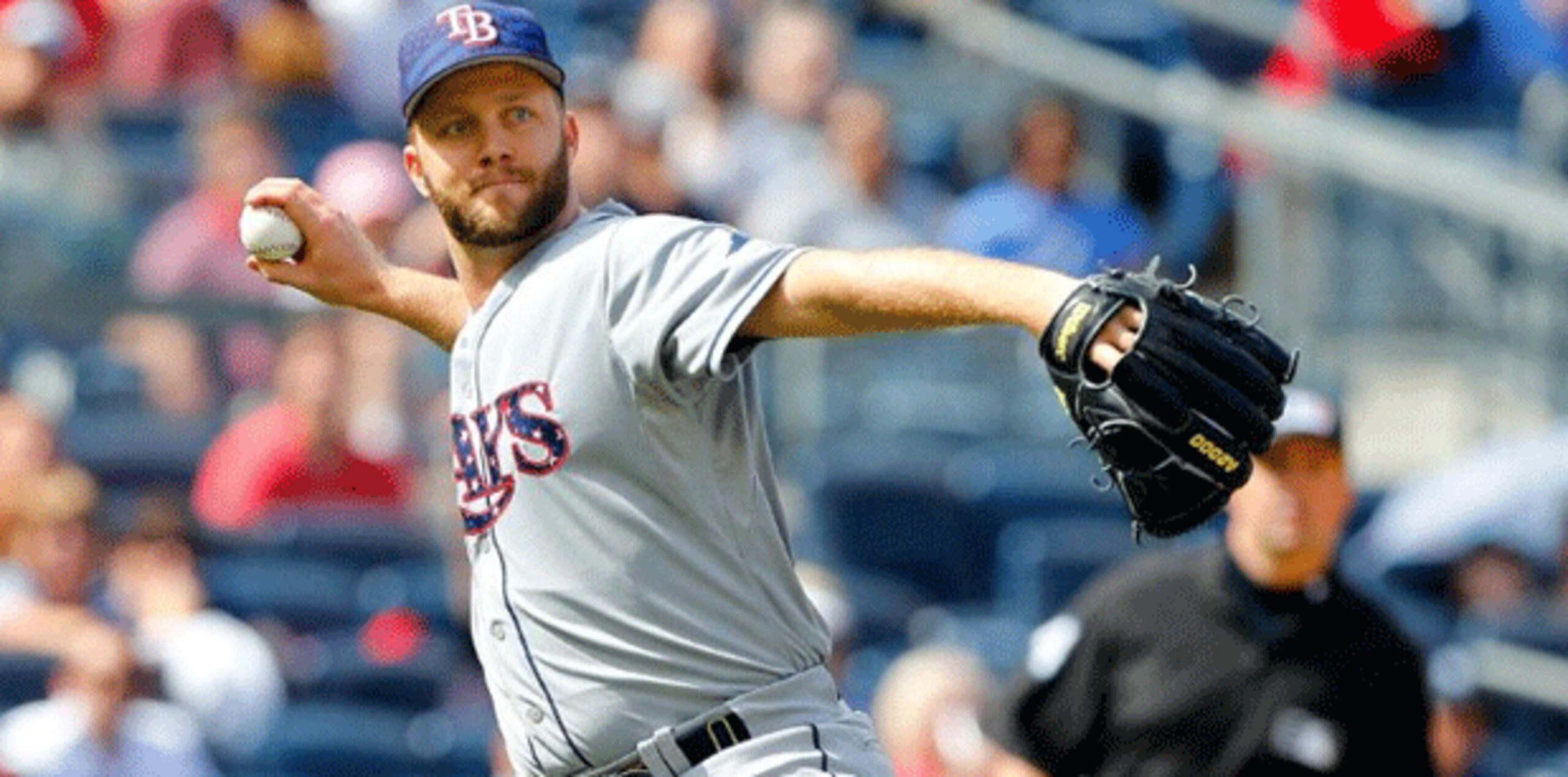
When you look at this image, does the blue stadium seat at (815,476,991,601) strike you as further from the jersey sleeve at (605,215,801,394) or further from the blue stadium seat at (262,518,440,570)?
the jersey sleeve at (605,215,801,394)

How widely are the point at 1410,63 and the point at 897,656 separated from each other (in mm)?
2419

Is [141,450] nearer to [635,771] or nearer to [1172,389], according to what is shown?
[635,771]

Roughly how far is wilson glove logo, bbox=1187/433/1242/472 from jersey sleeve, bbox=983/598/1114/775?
2.16m

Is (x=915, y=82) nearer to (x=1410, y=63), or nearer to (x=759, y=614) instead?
(x=1410, y=63)

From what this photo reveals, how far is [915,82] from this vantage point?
33.7 feet

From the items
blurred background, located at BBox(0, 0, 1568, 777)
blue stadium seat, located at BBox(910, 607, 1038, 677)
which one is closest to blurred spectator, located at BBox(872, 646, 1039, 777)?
blurred background, located at BBox(0, 0, 1568, 777)

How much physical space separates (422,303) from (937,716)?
276 centimetres

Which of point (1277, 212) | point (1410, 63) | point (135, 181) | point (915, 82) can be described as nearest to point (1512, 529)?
point (1277, 212)

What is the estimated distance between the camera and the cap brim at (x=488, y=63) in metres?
3.83

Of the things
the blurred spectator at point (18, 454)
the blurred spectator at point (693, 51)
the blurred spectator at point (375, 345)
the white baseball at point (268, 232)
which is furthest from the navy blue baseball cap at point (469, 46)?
the blurred spectator at point (693, 51)

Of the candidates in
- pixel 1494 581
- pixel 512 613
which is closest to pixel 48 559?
pixel 1494 581

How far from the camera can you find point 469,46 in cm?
383

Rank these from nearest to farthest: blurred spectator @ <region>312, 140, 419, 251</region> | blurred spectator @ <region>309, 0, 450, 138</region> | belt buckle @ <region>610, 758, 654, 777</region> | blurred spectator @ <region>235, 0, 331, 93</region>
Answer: belt buckle @ <region>610, 758, 654, 777</region>, blurred spectator @ <region>312, 140, 419, 251</region>, blurred spectator @ <region>235, 0, 331, 93</region>, blurred spectator @ <region>309, 0, 450, 138</region>

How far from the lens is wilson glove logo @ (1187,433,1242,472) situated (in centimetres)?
330
